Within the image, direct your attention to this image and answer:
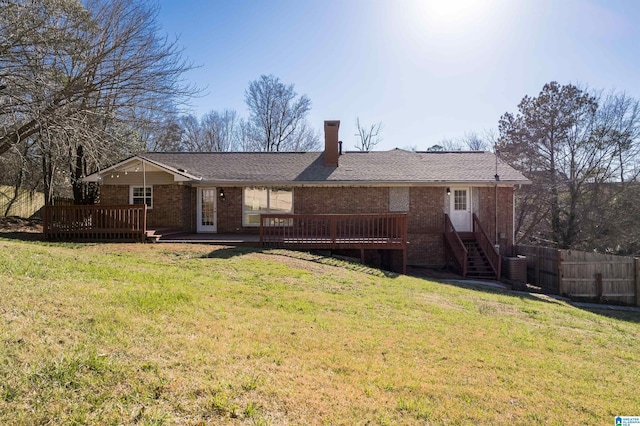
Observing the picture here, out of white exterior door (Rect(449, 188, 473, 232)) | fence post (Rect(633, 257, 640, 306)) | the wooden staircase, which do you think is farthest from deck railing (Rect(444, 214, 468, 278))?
fence post (Rect(633, 257, 640, 306))

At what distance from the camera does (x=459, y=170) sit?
1644 centimetres

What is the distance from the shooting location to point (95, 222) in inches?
515

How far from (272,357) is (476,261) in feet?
40.0

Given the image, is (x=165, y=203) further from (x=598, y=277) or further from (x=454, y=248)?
(x=598, y=277)

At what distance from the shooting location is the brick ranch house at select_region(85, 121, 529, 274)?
50.5 feet

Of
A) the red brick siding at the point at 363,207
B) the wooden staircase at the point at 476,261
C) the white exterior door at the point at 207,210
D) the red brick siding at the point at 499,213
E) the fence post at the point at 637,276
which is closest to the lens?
the fence post at the point at 637,276

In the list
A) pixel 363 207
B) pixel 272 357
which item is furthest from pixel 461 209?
pixel 272 357

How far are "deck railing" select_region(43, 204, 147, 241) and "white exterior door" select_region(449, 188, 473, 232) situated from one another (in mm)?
12015

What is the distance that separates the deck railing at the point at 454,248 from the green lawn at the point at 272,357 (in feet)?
19.3

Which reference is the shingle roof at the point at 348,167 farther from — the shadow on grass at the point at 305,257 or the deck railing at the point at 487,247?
the shadow on grass at the point at 305,257

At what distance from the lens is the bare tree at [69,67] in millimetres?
8438

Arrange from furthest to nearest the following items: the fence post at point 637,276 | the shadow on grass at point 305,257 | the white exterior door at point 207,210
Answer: the white exterior door at point 207,210 < the fence post at point 637,276 < the shadow on grass at point 305,257

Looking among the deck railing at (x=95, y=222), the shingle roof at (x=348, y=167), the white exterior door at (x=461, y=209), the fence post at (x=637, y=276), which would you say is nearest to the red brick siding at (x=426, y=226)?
the white exterior door at (x=461, y=209)

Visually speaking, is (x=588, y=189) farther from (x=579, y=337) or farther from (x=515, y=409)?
(x=515, y=409)
